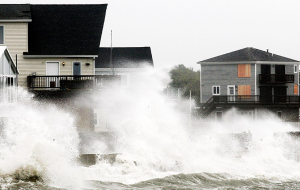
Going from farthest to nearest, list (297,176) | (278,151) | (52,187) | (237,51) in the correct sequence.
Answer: (237,51)
(278,151)
(297,176)
(52,187)

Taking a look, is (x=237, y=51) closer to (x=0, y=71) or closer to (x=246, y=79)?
(x=246, y=79)

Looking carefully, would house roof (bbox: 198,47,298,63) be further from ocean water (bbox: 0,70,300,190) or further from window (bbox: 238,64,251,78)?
ocean water (bbox: 0,70,300,190)

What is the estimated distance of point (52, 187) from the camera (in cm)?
1636

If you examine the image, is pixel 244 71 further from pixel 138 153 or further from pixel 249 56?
pixel 138 153

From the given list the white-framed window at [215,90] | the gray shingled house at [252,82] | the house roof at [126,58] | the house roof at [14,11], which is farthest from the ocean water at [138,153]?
the white-framed window at [215,90]

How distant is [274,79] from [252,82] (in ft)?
7.16

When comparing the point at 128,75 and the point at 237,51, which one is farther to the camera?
the point at 237,51

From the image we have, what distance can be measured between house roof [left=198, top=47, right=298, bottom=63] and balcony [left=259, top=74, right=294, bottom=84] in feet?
5.92

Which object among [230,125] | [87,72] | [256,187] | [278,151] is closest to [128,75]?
[230,125]

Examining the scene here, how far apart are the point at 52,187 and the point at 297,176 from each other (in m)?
12.2

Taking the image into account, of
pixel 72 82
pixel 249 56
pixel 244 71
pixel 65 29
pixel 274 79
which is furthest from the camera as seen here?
pixel 249 56

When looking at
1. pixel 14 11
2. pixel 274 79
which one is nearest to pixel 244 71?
pixel 274 79

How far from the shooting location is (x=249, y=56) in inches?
2165

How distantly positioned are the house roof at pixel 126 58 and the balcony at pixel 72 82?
745 inches
